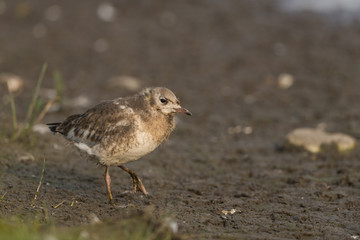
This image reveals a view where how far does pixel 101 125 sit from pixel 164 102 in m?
0.76

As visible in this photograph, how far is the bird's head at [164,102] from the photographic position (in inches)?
239

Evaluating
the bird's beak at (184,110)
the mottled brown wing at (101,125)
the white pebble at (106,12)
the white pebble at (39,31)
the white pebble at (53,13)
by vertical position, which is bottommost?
the mottled brown wing at (101,125)

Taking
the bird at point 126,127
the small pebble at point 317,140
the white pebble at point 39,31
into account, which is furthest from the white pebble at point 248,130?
the white pebble at point 39,31

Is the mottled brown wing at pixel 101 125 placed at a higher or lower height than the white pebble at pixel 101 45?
lower

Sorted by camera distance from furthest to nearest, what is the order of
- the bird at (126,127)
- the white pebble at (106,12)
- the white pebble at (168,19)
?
the white pebble at (106,12)
the white pebble at (168,19)
the bird at (126,127)

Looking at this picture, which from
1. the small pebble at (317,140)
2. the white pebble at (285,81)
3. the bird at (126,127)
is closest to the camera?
the bird at (126,127)

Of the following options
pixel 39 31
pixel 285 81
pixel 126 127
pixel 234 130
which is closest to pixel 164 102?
pixel 126 127

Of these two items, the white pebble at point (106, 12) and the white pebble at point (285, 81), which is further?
the white pebble at point (106, 12)

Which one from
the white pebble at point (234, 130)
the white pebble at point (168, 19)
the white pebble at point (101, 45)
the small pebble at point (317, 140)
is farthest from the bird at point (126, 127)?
the white pebble at point (168, 19)

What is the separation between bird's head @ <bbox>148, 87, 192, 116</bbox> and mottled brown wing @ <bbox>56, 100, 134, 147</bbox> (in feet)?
1.05

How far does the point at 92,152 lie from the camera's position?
6043 mm

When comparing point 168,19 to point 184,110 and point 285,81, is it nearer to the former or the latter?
point 285,81

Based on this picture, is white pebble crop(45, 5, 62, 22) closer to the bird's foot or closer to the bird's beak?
the bird's foot

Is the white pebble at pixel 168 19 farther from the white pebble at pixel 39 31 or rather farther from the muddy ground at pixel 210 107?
the white pebble at pixel 39 31
